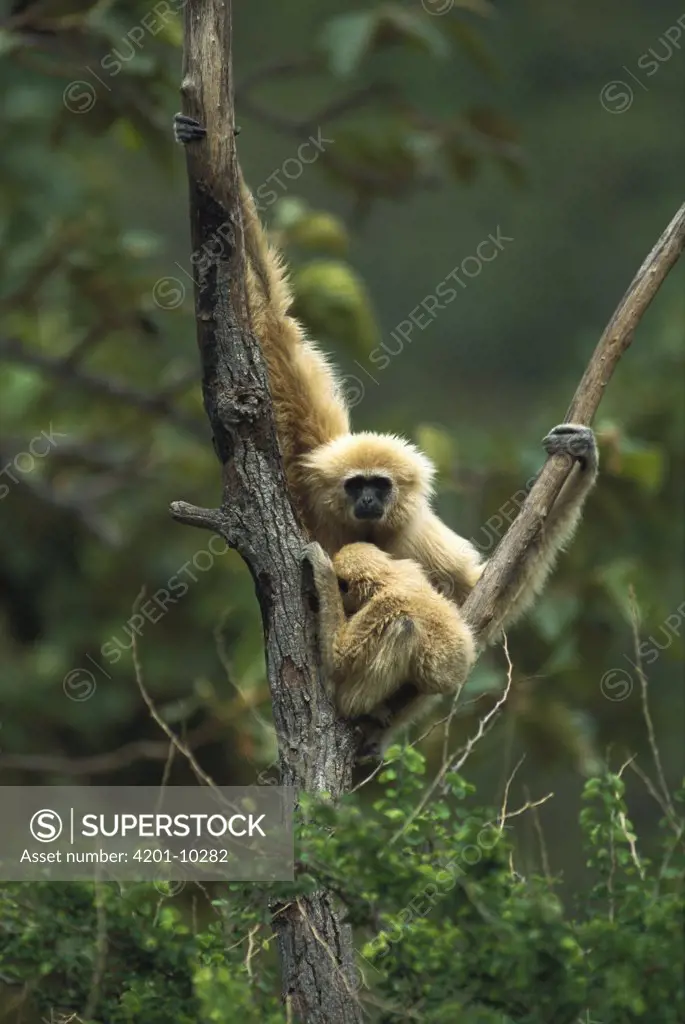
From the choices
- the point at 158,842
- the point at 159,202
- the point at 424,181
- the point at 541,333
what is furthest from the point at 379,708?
the point at 541,333

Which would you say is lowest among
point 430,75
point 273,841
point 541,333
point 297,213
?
point 273,841

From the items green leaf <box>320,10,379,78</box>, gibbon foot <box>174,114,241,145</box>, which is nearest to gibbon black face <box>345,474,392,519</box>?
gibbon foot <box>174,114,241,145</box>

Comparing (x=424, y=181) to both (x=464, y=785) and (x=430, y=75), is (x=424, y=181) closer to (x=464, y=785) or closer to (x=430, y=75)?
(x=464, y=785)

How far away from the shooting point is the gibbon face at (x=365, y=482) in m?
7.02

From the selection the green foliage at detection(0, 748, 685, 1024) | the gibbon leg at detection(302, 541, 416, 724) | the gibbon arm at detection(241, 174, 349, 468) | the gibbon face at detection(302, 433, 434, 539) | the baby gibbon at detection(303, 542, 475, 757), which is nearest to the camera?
the green foliage at detection(0, 748, 685, 1024)

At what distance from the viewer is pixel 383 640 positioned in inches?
243

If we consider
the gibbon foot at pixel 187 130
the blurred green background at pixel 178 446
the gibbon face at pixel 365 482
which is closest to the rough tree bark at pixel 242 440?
the gibbon foot at pixel 187 130

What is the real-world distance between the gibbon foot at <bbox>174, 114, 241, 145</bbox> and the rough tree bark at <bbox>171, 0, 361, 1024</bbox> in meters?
0.03

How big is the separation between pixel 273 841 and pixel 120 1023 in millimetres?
829

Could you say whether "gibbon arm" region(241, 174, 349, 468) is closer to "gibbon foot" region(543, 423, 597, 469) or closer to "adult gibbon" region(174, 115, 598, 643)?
"adult gibbon" region(174, 115, 598, 643)

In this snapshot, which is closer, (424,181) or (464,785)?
(464,785)

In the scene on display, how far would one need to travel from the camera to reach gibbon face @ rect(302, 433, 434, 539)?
23.0ft

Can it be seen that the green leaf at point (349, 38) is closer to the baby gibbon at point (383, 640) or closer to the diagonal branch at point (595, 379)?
the diagonal branch at point (595, 379)

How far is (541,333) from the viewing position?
2702 centimetres
